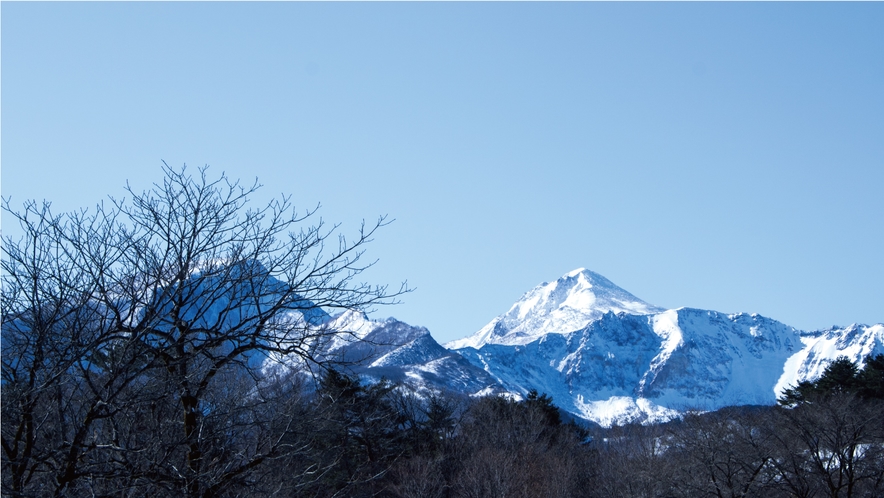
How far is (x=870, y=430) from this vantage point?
38312mm

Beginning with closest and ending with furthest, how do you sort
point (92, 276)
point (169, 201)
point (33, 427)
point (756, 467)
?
point (33, 427) → point (92, 276) → point (169, 201) → point (756, 467)

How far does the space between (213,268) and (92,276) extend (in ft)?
3.99

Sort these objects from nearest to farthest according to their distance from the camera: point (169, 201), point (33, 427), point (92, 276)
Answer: point (33, 427), point (92, 276), point (169, 201)

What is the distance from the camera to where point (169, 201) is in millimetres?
8727

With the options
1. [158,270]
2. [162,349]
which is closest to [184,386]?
[162,349]

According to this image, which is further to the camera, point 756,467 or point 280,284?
point 756,467

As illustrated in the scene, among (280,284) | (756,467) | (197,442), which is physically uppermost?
(280,284)

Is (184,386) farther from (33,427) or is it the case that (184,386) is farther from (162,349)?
(33,427)

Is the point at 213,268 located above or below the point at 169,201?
below

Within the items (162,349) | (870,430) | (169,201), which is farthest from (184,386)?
(870,430)

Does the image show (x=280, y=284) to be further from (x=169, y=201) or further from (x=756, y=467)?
(x=756, y=467)

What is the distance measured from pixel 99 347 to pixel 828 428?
117 ft

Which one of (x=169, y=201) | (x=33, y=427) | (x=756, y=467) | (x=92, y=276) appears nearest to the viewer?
(x=33, y=427)

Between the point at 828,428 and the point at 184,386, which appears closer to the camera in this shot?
the point at 184,386
